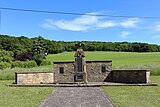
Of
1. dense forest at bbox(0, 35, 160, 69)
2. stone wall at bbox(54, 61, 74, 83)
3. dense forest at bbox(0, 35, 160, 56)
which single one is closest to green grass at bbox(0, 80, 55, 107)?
stone wall at bbox(54, 61, 74, 83)

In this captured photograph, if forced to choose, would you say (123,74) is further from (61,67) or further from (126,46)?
(126,46)

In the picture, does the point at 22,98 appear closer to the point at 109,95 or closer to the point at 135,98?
the point at 109,95

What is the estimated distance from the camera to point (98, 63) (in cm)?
2781

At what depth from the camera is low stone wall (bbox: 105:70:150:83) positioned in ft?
78.2

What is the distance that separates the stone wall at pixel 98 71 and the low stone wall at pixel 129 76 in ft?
1.47

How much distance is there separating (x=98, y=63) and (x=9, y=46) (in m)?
50.3

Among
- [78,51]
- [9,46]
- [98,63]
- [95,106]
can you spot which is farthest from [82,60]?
[9,46]

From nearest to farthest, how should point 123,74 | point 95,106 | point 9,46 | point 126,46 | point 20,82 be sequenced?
point 95,106, point 20,82, point 123,74, point 9,46, point 126,46

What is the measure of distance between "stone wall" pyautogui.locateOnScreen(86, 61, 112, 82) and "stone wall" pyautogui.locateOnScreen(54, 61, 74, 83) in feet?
5.37

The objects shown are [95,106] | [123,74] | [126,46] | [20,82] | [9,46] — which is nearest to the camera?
[95,106]

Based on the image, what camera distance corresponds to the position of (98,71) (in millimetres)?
27766

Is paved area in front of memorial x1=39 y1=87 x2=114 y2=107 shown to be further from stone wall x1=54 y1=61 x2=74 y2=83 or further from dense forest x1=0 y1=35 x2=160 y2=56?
dense forest x1=0 y1=35 x2=160 y2=56

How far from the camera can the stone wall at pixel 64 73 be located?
2766cm

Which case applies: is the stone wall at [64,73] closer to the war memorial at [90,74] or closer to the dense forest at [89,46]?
the war memorial at [90,74]
